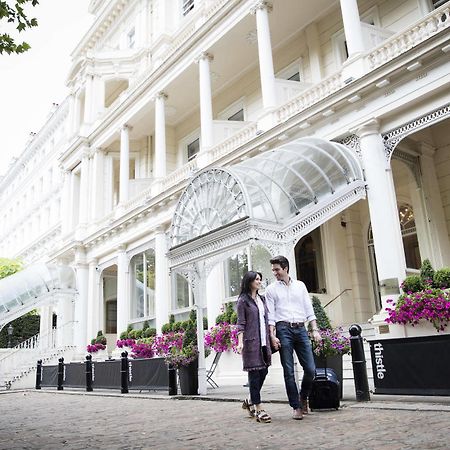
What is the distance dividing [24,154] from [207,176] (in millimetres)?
39662

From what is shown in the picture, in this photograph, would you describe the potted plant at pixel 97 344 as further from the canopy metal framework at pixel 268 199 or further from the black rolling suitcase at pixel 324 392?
the black rolling suitcase at pixel 324 392

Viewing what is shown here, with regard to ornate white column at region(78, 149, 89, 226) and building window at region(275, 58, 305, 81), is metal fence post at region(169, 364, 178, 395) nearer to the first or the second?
building window at region(275, 58, 305, 81)

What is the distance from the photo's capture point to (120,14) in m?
27.7

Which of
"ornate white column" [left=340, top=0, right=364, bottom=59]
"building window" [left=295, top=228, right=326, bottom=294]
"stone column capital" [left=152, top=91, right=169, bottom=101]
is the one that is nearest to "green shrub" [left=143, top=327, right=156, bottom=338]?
"building window" [left=295, top=228, right=326, bottom=294]

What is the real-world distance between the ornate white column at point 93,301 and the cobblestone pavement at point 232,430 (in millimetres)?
15835

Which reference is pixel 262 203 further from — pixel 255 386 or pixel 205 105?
pixel 205 105

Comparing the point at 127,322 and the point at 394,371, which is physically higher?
the point at 127,322

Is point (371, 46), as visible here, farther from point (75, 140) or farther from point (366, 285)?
point (75, 140)

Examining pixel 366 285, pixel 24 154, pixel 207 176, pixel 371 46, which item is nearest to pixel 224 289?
pixel 366 285

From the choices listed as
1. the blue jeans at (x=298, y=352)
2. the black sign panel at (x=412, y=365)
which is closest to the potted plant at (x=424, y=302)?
the black sign panel at (x=412, y=365)

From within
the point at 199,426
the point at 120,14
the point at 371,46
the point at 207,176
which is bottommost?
the point at 199,426

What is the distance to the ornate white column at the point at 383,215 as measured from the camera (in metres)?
10.5

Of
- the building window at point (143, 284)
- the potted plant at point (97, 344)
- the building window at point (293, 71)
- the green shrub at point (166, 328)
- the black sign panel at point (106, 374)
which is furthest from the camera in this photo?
the potted plant at point (97, 344)

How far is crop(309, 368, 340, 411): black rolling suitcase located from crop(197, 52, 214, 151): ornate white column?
11.4 meters
